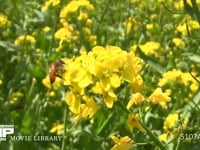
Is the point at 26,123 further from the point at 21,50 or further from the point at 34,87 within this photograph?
the point at 21,50

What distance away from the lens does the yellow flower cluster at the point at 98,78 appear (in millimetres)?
1078

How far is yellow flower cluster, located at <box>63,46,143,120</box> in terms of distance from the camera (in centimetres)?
108

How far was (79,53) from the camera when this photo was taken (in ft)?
8.46

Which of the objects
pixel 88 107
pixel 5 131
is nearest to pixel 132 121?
pixel 88 107

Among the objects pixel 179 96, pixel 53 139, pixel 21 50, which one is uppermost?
pixel 21 50

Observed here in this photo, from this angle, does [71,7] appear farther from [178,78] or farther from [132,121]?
[132,121]

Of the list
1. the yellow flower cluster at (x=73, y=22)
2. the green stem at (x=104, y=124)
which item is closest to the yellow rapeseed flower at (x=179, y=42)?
the yellow flower cluster at (x=73, y=22)

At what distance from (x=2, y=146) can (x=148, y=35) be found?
155 centimetres

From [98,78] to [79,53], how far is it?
1.49 metres

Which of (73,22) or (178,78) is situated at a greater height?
(73,22)

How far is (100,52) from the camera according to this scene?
3.83 feet

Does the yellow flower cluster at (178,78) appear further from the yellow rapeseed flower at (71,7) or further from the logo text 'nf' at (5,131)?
the yellow rapeseed flower at (71,7)

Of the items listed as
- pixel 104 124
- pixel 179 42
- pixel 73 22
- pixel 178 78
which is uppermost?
pixel 73 22

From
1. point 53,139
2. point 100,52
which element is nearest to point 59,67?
point 100,52
